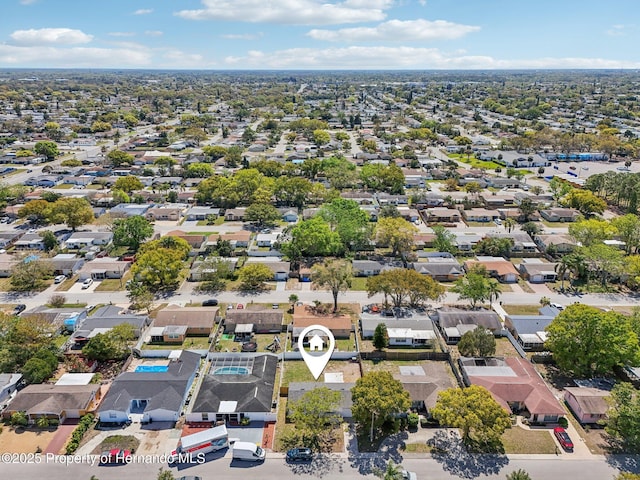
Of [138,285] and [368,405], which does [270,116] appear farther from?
[368,405]

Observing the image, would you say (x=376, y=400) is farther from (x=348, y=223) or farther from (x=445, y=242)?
(x=445, y=242)

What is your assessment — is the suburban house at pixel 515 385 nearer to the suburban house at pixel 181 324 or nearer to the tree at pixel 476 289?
the tree at pixel 476 289

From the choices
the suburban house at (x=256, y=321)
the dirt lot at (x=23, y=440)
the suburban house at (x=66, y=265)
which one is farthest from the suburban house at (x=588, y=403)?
the suburban house at (x=66, y=265)

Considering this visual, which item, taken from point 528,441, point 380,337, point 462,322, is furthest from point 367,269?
point 528,441

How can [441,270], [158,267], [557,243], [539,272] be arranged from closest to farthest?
[158,267] < [539,272] < [441,270] < [557,243]

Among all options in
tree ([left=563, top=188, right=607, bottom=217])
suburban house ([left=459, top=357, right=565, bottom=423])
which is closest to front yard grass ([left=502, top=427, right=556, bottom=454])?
suburban house ([left=459, top=357, right=565, bottom=423])

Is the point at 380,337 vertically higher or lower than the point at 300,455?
higher
